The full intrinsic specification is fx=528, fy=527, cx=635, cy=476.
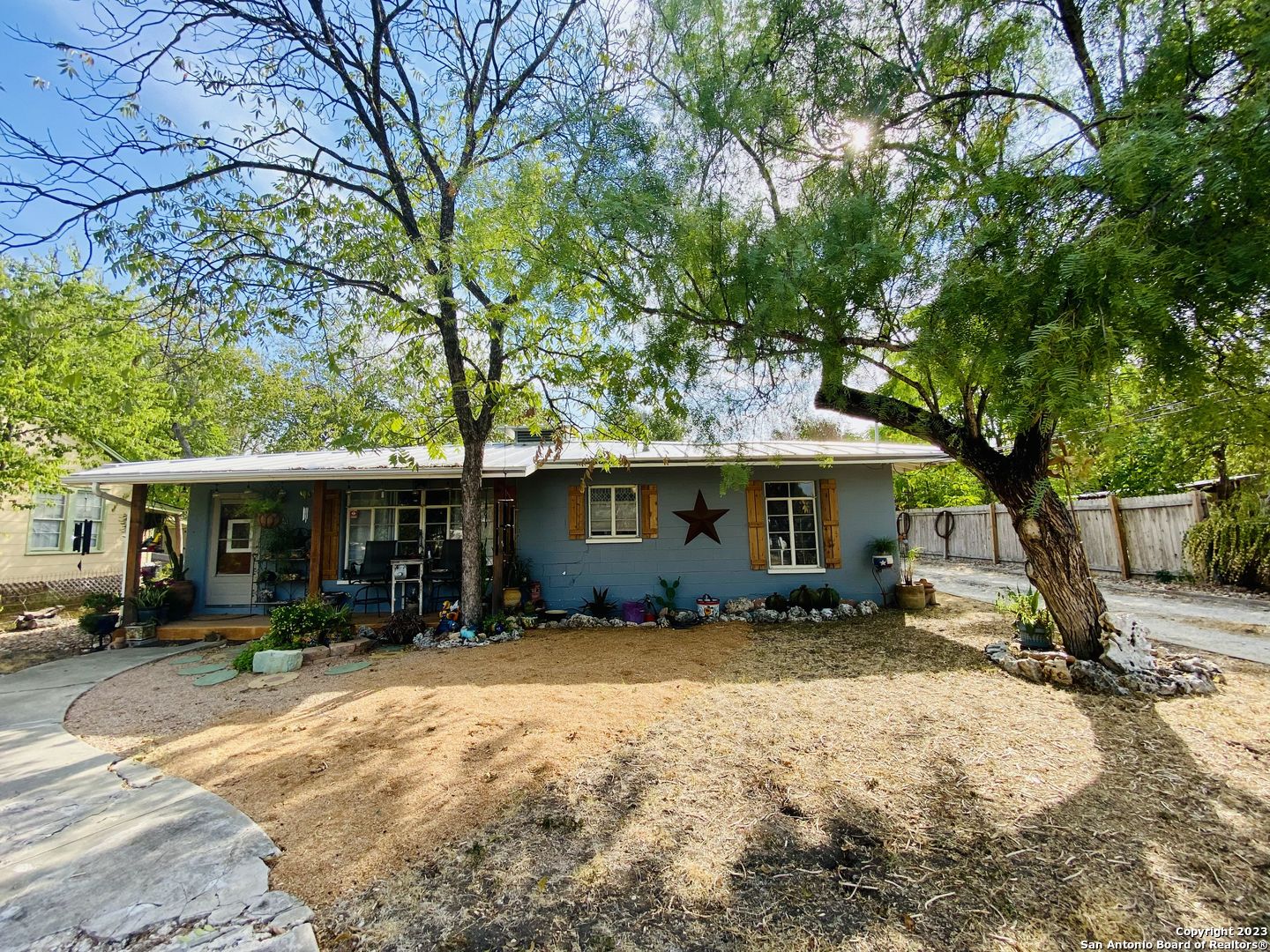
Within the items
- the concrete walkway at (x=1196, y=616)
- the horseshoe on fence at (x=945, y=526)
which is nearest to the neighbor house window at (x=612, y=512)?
the concrete walkway at (x=1196, y=616)

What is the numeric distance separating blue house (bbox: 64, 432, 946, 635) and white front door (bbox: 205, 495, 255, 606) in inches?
0.8

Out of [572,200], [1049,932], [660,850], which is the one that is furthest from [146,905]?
[572,200]

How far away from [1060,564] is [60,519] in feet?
60.8

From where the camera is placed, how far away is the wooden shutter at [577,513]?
8438 mm

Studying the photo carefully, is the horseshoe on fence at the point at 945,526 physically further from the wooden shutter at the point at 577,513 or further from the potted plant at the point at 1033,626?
the wooden shutter at the point at 577,513

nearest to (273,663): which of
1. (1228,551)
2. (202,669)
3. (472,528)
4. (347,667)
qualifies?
(347,667)

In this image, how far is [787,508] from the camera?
8.74 m

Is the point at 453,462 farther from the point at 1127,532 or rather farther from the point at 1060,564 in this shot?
the point at 1127,532

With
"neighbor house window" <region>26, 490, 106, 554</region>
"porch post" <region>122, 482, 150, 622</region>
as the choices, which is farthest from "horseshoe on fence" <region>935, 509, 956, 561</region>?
"neighbor house window" <region>26, 490, 106, 554</region>

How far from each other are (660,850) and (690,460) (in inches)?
230

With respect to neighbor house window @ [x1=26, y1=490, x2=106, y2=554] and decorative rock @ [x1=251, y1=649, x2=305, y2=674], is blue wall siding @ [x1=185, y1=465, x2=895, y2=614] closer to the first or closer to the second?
decorative rock @ [x1=251, y1=649, x2=305, y2=674]

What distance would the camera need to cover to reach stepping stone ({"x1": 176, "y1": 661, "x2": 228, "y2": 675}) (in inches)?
229

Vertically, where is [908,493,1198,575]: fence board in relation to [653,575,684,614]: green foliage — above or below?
above

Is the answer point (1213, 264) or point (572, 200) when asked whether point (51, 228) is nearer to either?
point (572, 200)
